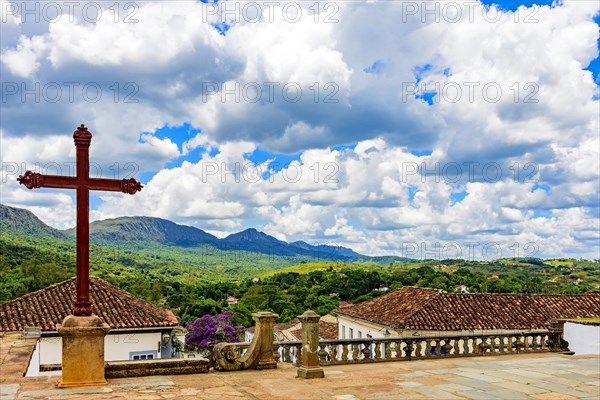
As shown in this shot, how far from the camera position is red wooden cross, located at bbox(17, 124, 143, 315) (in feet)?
24.3

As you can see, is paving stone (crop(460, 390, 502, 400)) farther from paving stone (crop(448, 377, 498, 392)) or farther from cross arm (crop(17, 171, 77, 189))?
cross arm (crop(17, 171, 77, 189))

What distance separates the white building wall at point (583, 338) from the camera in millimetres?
13008

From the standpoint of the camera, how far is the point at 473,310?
1103 inches

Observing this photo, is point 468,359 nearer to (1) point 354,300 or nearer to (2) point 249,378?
(2) point 249,378

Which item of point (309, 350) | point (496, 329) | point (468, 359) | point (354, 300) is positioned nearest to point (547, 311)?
point (496, 329)

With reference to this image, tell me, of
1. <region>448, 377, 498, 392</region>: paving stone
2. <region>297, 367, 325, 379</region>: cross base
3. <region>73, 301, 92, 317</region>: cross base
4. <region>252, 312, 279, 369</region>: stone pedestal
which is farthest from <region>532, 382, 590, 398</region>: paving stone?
<region>73, 301, 92, 317</region>: cross base

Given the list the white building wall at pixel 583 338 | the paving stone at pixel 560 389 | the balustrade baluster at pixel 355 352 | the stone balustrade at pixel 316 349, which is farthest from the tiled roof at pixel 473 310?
the paving stone at pixel 560 389

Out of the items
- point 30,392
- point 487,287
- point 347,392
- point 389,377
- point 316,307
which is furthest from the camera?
point 316,307

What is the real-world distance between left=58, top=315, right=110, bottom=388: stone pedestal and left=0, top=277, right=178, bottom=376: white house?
40.1ft

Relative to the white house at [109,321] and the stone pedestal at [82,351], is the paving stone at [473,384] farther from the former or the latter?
the white house at [109,321]

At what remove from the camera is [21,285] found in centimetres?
4044

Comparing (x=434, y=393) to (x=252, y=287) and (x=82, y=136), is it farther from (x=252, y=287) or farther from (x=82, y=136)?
(x=252, y=287)

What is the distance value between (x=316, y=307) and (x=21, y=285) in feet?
115

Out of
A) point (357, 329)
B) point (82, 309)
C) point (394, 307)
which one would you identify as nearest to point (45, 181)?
point (82, 309)
